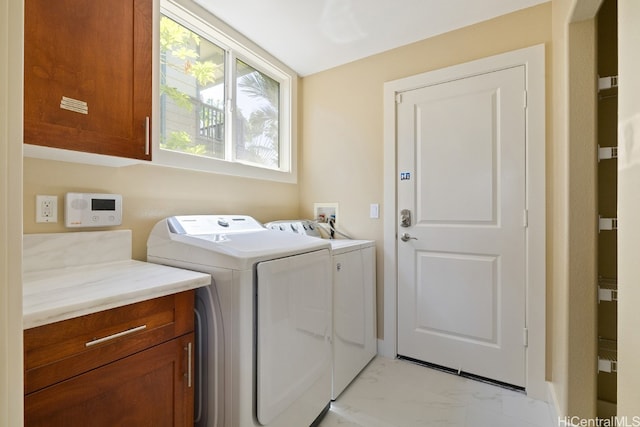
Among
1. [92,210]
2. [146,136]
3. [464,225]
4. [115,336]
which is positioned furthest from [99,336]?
[464,225]

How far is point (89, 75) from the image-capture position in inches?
44.4

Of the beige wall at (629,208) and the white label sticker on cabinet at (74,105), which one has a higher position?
the white label sticker on cabinet at (74,105)

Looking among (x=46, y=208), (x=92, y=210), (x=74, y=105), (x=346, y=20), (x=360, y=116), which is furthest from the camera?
(x=360, y=116)

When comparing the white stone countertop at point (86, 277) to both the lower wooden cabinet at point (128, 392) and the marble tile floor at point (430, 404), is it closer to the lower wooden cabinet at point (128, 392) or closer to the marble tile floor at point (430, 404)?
the lower wooden cabinet at point (128, 392)

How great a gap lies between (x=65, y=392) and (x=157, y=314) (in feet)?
0.98

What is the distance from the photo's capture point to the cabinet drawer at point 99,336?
2.58ft

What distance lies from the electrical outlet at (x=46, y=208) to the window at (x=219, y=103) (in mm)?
509

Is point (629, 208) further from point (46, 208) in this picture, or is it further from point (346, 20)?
point (46, 208)

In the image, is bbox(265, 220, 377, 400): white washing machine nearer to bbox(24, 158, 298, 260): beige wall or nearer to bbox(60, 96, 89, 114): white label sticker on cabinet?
bbox(24, 158, 298, 260): beige wall

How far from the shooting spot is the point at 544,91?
1.76 meters

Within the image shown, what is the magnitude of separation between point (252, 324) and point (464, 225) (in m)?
1.55

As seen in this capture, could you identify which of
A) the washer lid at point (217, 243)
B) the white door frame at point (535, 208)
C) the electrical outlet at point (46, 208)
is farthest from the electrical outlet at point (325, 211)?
the electrical outlet at point (46, 208)

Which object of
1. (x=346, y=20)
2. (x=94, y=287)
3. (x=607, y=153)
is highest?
(x=346, y=20)

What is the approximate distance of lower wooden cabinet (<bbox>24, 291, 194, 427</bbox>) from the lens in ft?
2.70
